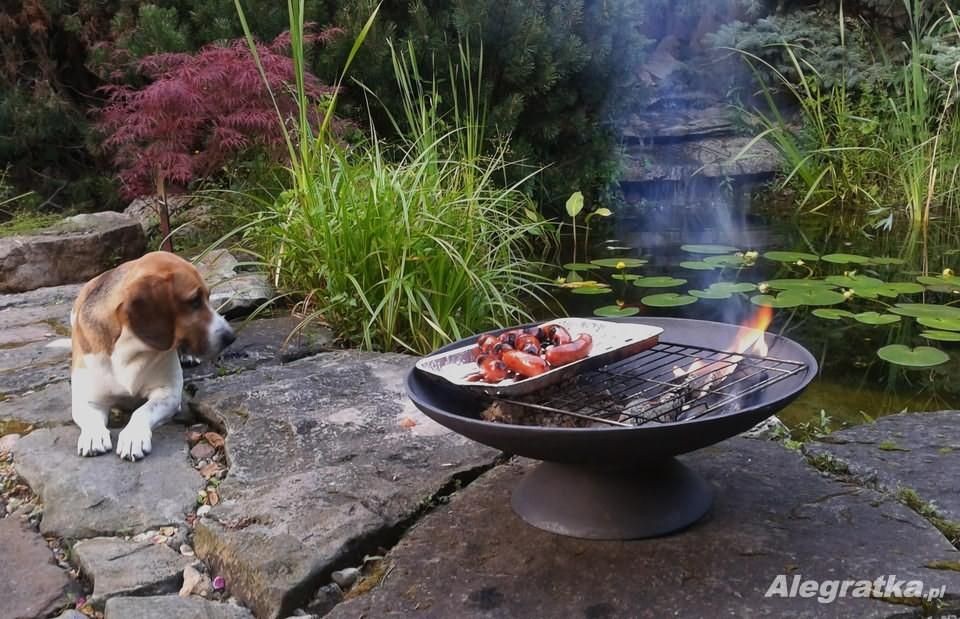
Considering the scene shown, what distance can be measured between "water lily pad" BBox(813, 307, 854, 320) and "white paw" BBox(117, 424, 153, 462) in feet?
9.64

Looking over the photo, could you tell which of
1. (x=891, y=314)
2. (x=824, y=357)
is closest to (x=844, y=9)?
(x=891, y=314)

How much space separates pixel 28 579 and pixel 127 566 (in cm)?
20

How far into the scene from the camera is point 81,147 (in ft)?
22.1

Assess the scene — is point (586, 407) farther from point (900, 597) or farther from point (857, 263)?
point (857, 263)

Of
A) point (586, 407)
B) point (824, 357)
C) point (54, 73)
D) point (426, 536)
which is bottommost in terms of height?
point (824, 357)

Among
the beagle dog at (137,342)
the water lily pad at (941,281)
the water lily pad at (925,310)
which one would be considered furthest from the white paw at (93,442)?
the water lily pad at (941,281)

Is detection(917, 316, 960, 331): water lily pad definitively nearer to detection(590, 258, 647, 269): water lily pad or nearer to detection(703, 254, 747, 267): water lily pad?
detection(703, 254, 747, 267): water lily pad

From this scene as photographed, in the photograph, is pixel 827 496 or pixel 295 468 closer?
pixel 827 496

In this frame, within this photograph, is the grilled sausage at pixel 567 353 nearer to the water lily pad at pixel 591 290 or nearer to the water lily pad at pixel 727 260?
the water lily pad at pixel 591 290

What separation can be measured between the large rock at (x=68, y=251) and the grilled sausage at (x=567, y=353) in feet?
12.1

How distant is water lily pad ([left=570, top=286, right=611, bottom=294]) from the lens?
463 centimetres

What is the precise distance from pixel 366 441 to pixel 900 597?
1312mm

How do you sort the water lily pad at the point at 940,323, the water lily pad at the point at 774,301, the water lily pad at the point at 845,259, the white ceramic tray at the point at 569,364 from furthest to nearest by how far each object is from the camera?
the water lily pad at the point at 845,259 < the water lily pad at the point at 774,301 < the water lily pad at the point at 940,323 < the white ceramic tray at the point at 569,364

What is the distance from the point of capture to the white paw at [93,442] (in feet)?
7.35
